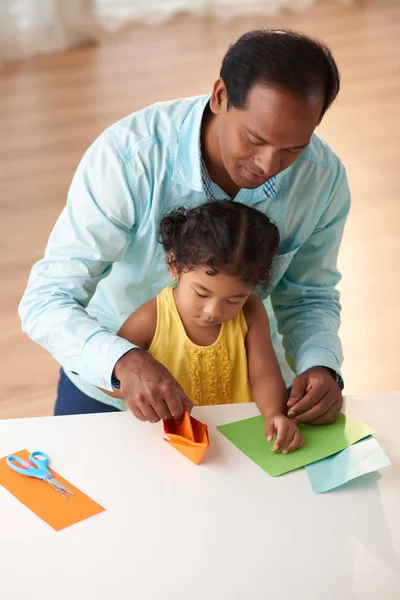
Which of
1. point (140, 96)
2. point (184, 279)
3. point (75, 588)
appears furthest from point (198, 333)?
point (140, 96)

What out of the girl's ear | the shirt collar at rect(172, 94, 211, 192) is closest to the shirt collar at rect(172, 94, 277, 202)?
the shirt collar at rect(172, 94, 211, 192)

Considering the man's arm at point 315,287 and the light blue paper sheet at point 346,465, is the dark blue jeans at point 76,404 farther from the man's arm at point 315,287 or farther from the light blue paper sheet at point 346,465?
the light blue paper sheet at point 346,465

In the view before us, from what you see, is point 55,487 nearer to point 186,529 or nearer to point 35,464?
point 35,464

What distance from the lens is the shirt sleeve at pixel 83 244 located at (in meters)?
1.47

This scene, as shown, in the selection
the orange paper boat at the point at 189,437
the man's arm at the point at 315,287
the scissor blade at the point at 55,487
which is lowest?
the man's arm at the point at 315,287

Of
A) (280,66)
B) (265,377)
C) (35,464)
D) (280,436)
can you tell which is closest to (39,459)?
(35,464)

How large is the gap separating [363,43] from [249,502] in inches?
194

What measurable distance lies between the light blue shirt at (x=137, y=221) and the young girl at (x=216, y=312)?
0.08 metres

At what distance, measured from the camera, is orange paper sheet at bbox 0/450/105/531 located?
3.62 ft

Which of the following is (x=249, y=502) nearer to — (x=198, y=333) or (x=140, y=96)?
(x=198, y=333)

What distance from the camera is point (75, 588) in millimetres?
992

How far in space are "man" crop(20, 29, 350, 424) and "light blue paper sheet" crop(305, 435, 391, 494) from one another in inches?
3.7

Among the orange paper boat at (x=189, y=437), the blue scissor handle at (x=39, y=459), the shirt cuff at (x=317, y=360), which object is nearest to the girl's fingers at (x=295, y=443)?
the orange paper boat at (x=189, y=437)

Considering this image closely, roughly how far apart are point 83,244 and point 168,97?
3110 millimetres
